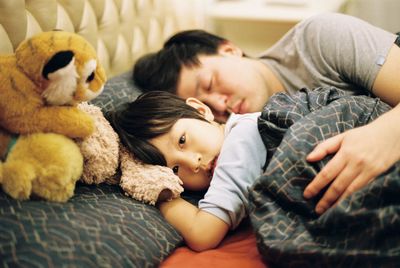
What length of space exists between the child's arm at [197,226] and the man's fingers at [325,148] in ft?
0.90

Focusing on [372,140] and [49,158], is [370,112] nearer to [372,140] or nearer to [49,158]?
[372,140]

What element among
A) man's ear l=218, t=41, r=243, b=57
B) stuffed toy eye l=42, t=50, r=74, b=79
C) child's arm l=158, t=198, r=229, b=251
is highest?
stuffed toy eye l=42, t=50, r=74, b=79

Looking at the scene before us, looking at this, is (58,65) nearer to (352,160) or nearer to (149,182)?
(149,182)

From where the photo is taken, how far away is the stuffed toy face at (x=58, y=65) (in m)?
0.76

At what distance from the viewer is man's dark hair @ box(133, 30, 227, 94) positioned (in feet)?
4.97

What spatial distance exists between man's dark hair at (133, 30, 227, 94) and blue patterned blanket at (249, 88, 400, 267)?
549 millimetres

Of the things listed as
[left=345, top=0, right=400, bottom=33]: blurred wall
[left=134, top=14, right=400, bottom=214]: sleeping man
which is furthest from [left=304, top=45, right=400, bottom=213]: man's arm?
[left=345, top=0, right=400, bottom=33]: blurred wall

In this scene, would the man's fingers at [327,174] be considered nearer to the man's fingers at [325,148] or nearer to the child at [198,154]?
the man's fingers at [325,148]

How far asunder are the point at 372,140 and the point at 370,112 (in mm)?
197

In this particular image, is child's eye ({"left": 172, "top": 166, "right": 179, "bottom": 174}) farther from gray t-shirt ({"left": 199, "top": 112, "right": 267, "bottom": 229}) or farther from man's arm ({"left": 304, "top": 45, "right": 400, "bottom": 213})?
man's arm ({"left": 304, "top": 45, "right": 400, "bottom": 213})

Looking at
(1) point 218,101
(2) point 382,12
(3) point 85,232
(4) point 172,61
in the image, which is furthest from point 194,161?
(2) point 382,12

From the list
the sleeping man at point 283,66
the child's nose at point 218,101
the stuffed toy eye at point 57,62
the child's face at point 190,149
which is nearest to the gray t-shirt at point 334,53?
the sleeping man at point 283,66

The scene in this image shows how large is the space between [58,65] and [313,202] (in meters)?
0.59

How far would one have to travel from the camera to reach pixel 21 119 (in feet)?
2.65
